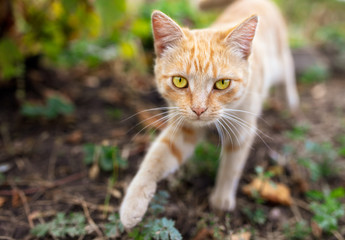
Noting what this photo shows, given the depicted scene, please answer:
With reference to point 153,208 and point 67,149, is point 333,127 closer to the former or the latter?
point 153,208

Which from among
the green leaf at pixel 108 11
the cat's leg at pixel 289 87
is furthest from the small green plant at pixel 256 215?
the cat's leg at pixel 289 87

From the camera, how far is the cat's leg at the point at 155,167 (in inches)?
63.7

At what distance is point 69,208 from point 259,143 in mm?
1872

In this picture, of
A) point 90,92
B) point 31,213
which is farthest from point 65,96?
point 31,213

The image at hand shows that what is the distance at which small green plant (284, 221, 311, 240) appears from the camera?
1.90m

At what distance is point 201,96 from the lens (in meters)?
1.69

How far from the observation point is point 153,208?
1.66m

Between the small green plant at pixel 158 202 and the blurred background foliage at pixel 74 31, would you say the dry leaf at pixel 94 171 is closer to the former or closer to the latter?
the small green plant at pixel 158 202

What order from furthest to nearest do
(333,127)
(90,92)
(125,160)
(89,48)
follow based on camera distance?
1. (89,48)
2. (90,92)
3. (333,127)
4. (125,160)

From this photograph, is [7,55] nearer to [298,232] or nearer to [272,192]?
[272,192]

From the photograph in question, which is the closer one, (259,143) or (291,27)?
(259,143)

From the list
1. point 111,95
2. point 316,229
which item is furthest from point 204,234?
point 111,95

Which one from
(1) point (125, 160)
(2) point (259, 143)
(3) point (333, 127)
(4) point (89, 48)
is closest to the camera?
(1) point (125, 160)

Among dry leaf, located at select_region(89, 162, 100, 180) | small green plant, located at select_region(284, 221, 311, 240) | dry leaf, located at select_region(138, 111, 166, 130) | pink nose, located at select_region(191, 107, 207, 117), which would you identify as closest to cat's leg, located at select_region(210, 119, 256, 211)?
small green plant, located at select_region(284, 221, 311, 240)
